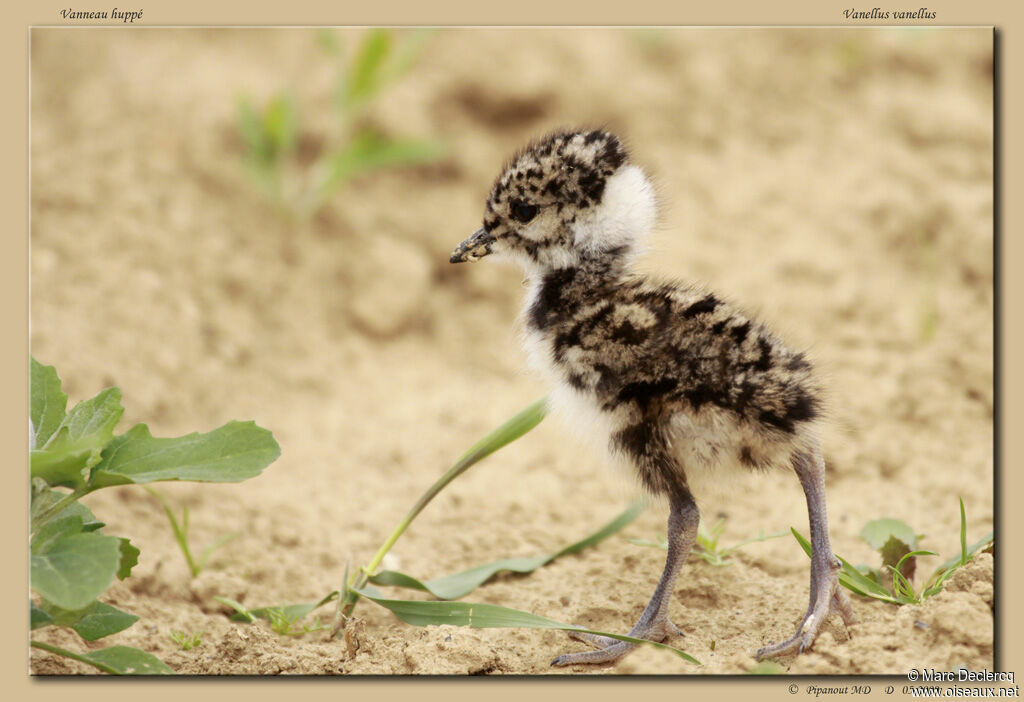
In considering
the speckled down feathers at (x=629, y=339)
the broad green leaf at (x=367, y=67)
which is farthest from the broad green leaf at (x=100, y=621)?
the broad green leaf at (x=367, y=67)

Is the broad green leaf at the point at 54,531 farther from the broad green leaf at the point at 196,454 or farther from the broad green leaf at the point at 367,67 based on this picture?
the broad green leaf at the point at 367,67

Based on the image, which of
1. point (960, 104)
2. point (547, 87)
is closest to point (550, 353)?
point (547, 87)

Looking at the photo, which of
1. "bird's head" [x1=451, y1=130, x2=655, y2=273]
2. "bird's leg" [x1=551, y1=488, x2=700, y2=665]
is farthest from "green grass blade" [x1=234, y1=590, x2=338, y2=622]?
"bird's head" [x1=451, y1=130, x2=655, y2=273]

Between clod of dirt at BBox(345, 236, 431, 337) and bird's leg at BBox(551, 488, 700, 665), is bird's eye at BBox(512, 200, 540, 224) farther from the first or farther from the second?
clod of dirt at BBox(345, 236, 431, 337)

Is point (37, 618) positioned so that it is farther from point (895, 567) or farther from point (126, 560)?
point (895, 567)

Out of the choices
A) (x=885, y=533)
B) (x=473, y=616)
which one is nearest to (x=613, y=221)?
(x=473, y=616)

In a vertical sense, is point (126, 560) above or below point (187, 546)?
below
